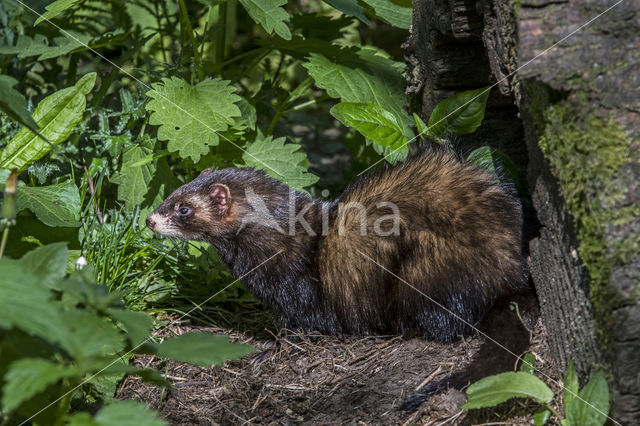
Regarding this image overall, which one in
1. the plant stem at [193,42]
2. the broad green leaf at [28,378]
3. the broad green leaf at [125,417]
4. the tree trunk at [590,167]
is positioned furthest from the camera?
the plant stem at [193,42]

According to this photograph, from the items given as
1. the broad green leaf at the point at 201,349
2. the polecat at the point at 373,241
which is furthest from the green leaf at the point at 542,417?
the broad green leaf at the point at 201,349

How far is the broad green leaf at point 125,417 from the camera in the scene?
1.86 metres

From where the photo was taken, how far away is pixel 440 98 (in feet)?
13.0

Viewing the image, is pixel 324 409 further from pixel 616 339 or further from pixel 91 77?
pixel 91 77

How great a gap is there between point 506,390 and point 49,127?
2.77 metres

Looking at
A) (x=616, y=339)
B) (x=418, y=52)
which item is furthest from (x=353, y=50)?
(x=616, y=339)

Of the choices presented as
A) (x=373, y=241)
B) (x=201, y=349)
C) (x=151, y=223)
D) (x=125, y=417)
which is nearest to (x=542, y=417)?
(x=373, y=241)

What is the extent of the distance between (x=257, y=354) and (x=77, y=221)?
118 cm

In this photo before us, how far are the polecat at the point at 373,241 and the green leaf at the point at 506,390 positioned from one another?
0.75m

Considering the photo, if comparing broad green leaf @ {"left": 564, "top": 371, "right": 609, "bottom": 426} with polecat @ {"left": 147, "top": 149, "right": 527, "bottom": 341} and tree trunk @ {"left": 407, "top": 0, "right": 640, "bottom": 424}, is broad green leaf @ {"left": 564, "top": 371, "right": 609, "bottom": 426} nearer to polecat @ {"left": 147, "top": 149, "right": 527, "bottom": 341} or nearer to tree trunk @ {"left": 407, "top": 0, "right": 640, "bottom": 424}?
tree trunk @ {"left": 407, "top": 0, "right": 640, "bottom": 424}

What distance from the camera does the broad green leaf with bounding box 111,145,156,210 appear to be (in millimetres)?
4234

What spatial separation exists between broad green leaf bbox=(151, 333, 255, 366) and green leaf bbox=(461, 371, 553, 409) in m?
0.87

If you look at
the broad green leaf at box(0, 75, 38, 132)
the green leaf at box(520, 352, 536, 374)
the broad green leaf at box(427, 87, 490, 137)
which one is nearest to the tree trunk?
the green leaf at box(520, 352, 536, 374)

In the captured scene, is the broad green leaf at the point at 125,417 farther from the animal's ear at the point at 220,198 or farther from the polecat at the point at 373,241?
the animal's ear at the point at 220,198
